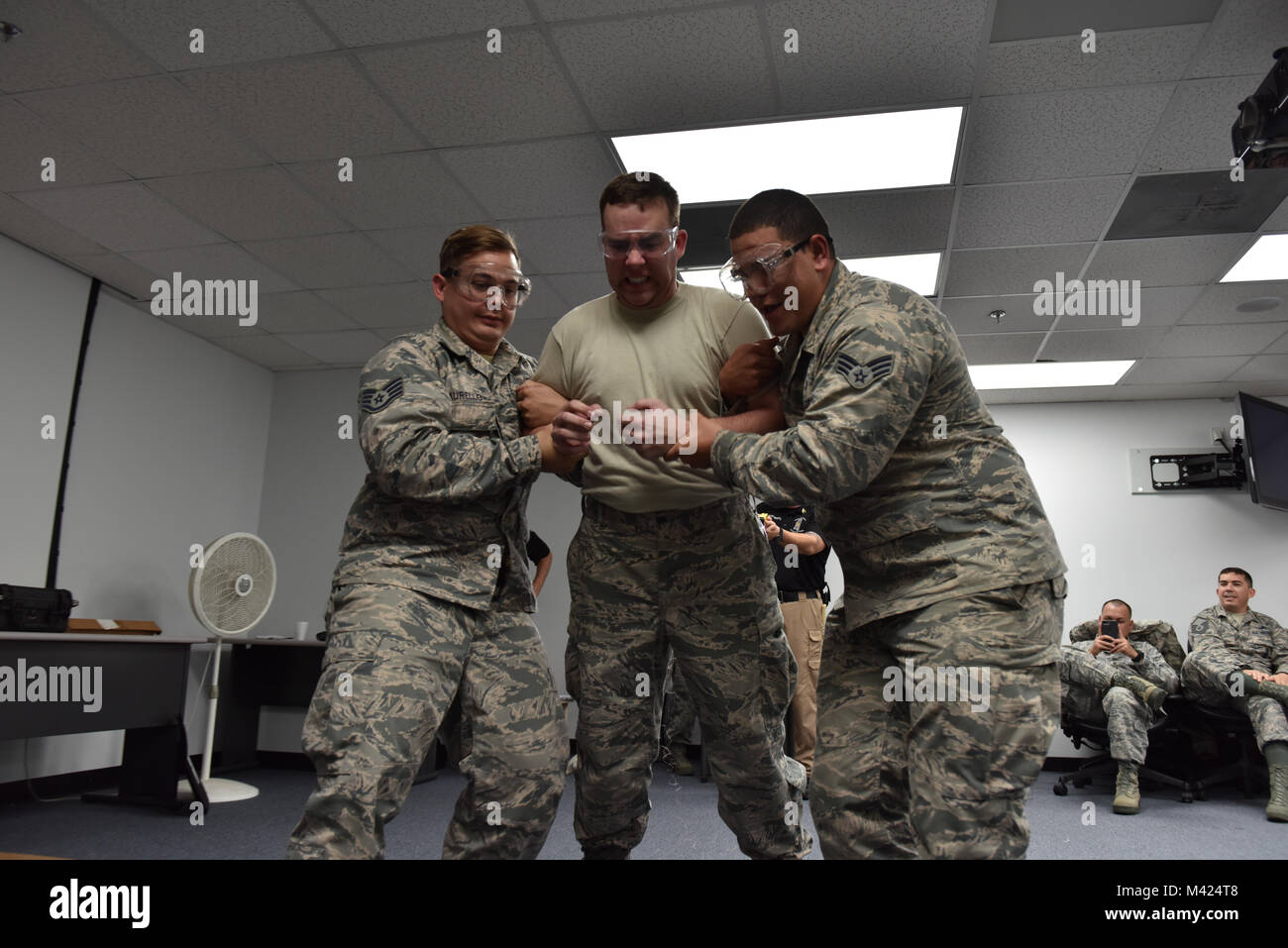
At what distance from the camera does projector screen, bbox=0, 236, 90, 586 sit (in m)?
4.21

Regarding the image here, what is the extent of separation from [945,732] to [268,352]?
5822 millimetres

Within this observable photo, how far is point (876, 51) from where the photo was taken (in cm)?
286

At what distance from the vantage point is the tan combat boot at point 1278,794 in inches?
164

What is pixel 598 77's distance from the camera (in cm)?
303

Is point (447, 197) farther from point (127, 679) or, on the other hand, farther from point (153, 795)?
point (153, 795)

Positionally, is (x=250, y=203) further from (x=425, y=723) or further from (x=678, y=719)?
(x=678, y=719)

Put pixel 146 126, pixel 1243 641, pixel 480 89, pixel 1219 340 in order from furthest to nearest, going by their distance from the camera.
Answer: pixel 1219 340
pixel 1243 641
pixel 146 126
pixel 480 89

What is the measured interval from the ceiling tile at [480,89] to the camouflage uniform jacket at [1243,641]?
4.77 m

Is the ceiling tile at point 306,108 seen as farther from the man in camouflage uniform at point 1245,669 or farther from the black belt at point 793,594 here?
the man in camouflage uniform at point 1245,669

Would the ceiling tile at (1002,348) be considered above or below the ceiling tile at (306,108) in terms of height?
below

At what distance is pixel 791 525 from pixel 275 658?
3364 millimetres

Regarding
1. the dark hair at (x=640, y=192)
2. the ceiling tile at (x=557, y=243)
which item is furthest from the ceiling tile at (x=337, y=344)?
the dark hair at (x=640, y=192)

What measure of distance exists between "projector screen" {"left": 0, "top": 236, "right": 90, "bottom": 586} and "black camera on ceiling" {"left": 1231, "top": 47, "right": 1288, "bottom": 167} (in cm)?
541

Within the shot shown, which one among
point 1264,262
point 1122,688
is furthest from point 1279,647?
point 1264,262
